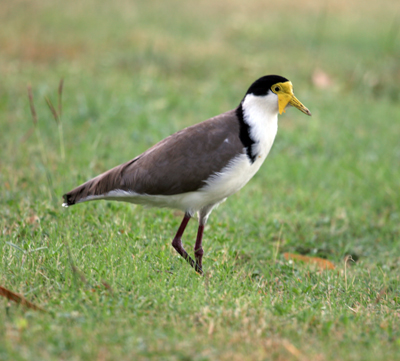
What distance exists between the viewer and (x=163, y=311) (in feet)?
10.9

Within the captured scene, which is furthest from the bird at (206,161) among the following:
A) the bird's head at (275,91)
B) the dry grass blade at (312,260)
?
the dry grass blade at (312,260)

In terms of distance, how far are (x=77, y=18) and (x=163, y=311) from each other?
10.7 m

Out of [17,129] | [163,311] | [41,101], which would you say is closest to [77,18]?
[41,101]

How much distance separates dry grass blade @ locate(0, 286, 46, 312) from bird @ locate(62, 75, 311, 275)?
1.24 metres

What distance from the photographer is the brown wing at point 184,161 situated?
13.5 ft

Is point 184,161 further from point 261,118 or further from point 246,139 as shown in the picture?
point 261,118

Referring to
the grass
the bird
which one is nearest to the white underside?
the bird

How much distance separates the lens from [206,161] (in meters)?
4.12

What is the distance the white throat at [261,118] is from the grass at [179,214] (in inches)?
37.4

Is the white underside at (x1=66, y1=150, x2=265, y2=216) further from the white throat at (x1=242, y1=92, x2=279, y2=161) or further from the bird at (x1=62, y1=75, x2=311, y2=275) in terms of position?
the white throat at (x1=242, y1=92, x2=279, y2=161)

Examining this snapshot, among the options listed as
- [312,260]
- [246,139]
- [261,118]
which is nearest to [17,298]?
[246,139]

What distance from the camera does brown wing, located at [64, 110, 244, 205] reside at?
411 cm

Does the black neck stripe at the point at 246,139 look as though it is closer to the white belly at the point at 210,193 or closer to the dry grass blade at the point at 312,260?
the white belly at the point at 210,193

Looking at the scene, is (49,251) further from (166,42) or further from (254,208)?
(166,42)
